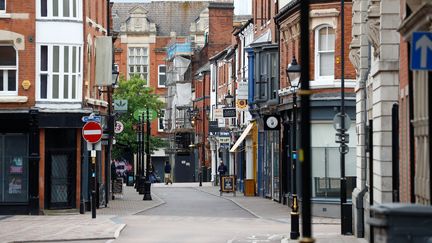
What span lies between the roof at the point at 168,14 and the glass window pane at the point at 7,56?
7927 cm

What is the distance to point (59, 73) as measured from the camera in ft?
134

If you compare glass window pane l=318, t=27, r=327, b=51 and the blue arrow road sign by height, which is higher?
glass window pane l=318, t=27, r=327, b=51

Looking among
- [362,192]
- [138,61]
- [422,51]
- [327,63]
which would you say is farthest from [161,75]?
[422,51]

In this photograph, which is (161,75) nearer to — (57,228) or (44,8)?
(44,8)

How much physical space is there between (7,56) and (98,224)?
31.5ft

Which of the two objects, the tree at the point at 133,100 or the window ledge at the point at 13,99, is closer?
the window ledge at the point at 13,99

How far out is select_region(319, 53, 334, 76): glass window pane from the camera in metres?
40.9

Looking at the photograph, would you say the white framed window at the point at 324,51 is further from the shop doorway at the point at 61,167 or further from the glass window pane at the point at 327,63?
the shop doorway at the point at 61,167

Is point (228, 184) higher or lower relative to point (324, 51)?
lower

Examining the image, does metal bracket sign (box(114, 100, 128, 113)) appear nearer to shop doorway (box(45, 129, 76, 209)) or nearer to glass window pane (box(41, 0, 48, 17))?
shop doorway (box(45, 129, 76, 209))

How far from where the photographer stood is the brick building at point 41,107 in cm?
3978

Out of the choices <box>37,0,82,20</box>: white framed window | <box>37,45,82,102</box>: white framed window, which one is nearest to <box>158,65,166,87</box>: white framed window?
<box>37,0,82,20</box>: white framed window

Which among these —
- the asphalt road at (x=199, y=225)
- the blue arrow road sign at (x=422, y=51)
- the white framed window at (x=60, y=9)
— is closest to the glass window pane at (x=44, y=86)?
the white framed window at (x=60, y=9)

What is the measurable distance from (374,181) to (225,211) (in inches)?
765
